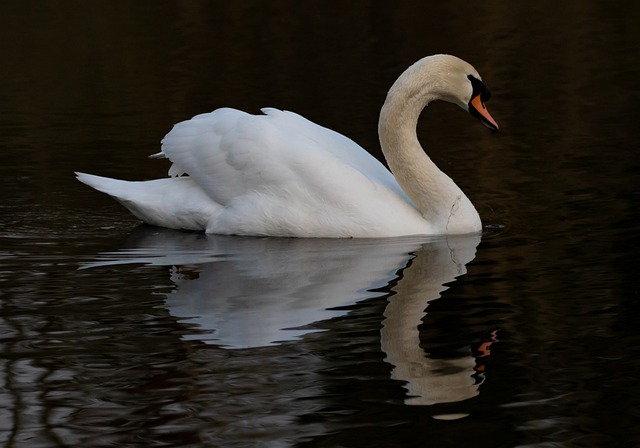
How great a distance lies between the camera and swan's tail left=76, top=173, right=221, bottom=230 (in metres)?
9.68

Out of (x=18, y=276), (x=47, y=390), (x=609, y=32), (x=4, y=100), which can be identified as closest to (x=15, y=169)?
(x=18, y=276)

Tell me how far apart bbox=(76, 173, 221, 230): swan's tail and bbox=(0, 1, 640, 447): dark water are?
128 millimetres

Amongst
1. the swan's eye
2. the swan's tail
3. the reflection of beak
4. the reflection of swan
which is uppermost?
the swan's eye

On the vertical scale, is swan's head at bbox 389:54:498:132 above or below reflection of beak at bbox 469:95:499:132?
above

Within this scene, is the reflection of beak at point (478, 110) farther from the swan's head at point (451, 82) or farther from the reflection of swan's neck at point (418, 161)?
the reflection of swan's neck at point (418, 161)

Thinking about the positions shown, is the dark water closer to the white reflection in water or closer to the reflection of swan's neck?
the white reflection in water

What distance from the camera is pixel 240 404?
18.5 ft

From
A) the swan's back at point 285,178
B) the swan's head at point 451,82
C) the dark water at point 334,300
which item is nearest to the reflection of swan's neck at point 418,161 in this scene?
the swan's head at point 451,82

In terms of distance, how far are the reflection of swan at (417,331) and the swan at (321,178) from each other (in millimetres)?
323

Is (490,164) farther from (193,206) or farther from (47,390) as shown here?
(47,390)

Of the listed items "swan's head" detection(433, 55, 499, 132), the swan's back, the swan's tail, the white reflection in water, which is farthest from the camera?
the swan's tail

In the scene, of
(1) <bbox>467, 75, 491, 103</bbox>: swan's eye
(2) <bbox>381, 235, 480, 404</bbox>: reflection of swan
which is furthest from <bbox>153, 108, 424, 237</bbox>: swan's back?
(1) <bbox>467, 75, 491, 103</bbox>: swan's eye

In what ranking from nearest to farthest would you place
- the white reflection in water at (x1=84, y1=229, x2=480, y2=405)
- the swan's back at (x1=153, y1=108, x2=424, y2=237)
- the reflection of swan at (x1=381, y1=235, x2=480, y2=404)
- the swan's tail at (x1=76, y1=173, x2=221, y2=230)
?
the reflection of swan at (x1=381, y1=235, x2=480, y2=404) < the white reflection in water at (x1=84, y1=229, x2=480, y2=405) < the swan's back at (x1=153, y1=108, x2=424, y2=237) < the swan's tail at (x1=76, y1=173, x2=221, y2=230)

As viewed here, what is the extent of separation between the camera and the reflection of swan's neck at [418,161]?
9.23m
